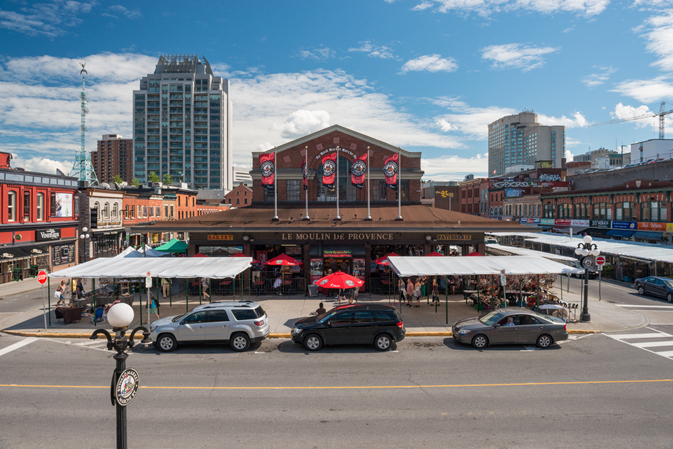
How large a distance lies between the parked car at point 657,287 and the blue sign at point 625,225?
2068 cm

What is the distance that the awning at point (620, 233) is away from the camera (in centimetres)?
4659

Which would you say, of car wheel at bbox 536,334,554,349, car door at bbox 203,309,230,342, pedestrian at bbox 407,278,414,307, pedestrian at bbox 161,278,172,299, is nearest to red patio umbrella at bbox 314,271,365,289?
pedestrian at bbox 407,278,414,307

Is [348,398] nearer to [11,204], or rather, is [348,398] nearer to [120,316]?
[120,316]

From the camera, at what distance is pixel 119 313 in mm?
6789

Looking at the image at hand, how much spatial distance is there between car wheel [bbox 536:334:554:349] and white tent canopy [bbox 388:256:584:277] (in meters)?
4.38

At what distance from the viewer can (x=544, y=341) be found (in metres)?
16.7

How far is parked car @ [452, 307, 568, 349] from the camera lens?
653 inches

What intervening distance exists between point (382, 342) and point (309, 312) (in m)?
7.09

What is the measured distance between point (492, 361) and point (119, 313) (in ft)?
42.6

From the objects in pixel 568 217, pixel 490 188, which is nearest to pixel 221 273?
pixel 568 217

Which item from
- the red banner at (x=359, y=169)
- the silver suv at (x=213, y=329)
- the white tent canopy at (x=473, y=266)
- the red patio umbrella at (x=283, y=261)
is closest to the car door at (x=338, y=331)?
the silver suv at (x=213, y=329)

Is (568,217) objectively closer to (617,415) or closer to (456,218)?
(456,218)

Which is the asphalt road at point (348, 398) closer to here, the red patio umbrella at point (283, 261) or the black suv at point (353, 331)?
the black suv at point (353, 331)

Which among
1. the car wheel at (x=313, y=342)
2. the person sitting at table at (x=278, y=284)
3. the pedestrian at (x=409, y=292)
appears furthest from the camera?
the person sitting at table at (x=278, y=284)
